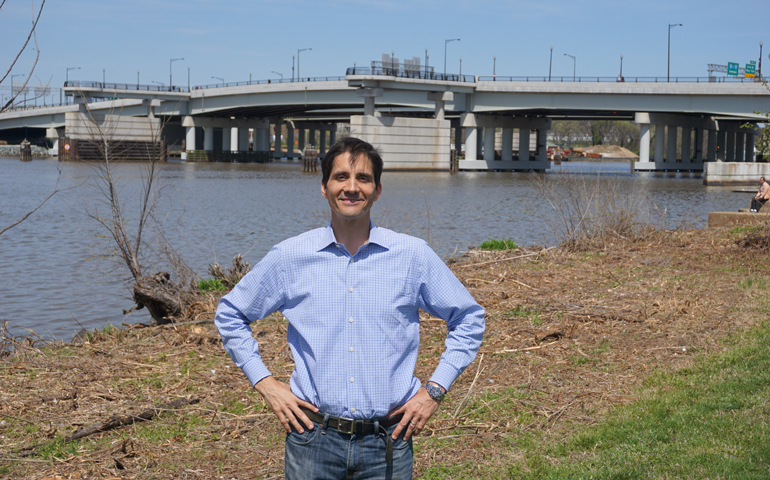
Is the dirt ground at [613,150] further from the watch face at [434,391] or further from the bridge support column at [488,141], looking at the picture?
the watch face at [434,391]

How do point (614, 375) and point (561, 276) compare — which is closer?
point (614, 375)

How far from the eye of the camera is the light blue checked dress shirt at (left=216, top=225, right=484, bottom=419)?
314 centimetres

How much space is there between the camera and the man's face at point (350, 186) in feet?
10.6

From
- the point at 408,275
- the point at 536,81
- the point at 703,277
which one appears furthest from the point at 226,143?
the point at 408,275

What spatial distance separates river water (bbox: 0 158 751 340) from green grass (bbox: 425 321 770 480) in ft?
21.0

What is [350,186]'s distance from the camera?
324 cm

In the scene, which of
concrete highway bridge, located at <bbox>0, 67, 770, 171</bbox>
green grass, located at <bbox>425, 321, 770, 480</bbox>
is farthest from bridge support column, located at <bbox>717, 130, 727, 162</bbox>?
green grass, located at <bbox>425, 321, 770, 480</bbox>

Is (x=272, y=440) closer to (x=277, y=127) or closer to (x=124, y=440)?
(x=124, y=440)

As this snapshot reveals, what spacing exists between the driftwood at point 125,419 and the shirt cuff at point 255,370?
10.7 feet

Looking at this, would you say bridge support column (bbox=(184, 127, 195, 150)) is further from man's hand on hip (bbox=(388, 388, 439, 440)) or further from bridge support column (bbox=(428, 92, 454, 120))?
man's hand on hip (bbox=(388, 388, 439, 440))

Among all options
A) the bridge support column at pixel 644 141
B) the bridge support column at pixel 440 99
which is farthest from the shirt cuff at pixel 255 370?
the bridge support column at pixel 644 141

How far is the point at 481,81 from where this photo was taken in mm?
76188

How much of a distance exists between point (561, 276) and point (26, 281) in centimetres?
1125

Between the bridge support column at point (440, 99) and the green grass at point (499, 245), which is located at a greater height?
the bridge support column at point (440, 99)
